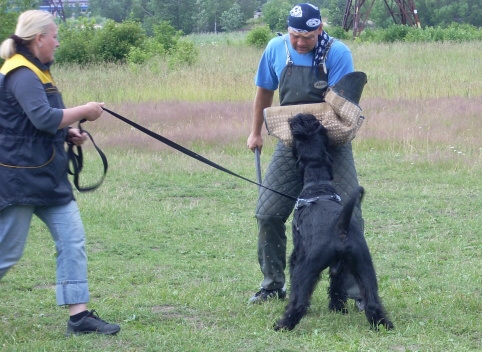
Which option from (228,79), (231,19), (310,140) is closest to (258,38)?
(228,79)

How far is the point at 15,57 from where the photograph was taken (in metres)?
3.86

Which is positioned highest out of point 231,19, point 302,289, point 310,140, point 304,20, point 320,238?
point 304,20

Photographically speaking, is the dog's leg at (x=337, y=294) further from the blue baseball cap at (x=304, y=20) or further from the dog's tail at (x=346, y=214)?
→ the blue baseball cap at (x=304, y=20)

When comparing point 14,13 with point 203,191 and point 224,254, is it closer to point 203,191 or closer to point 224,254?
point 203,191

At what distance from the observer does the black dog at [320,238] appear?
13.5 feet

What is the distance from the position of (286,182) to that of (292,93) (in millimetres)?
591

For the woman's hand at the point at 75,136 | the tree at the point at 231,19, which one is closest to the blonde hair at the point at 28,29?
the woman's hand at the point at 75,136

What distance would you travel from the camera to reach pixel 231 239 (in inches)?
266

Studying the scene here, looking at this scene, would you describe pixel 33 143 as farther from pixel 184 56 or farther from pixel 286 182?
pixel 184 56

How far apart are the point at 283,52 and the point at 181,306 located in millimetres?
1816

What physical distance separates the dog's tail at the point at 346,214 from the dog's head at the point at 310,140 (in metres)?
0.40

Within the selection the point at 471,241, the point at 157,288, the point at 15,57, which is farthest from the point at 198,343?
the point at 471,241

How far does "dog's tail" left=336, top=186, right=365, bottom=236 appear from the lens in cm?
400

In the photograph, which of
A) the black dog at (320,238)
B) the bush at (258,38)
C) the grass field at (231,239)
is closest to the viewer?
the black dog at (320,238)
